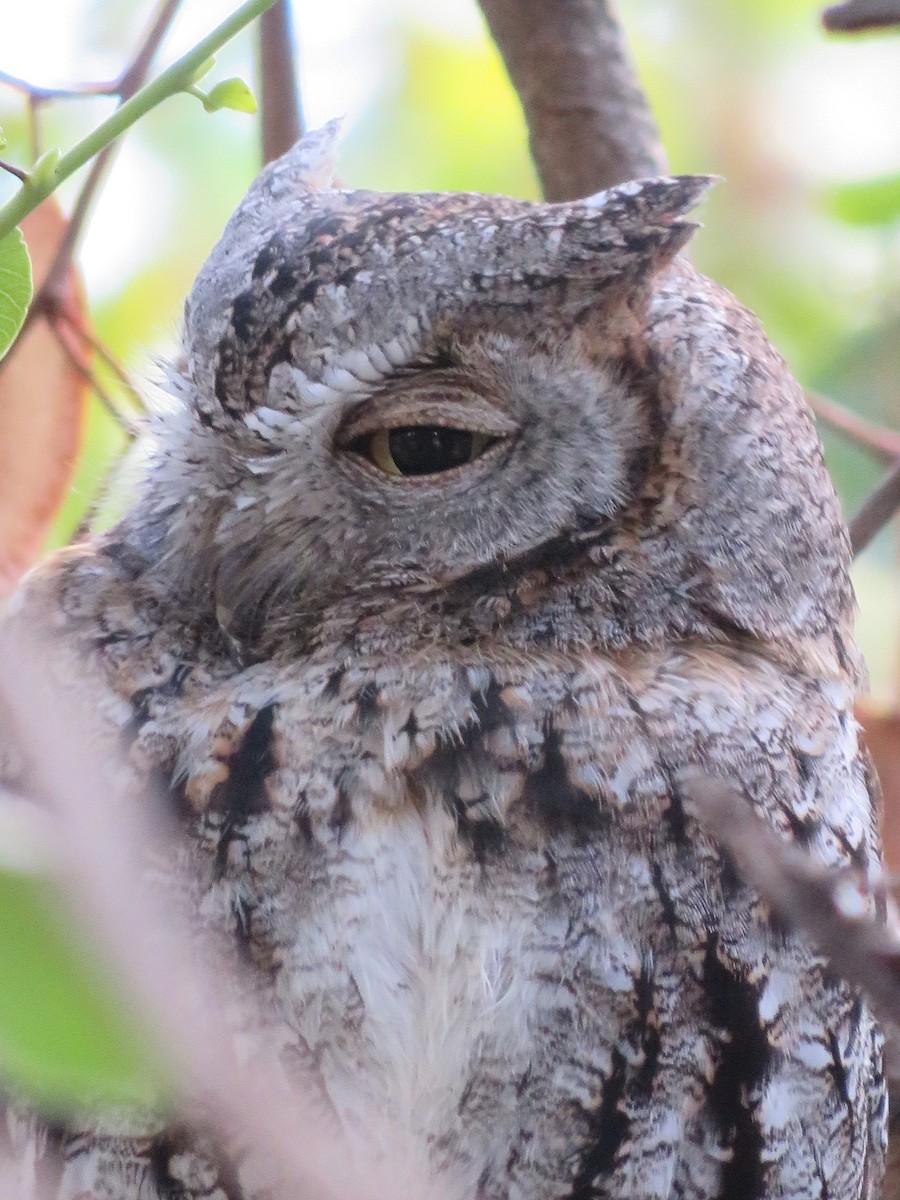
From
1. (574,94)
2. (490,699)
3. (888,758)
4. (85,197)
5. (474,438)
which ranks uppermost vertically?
(85,197)

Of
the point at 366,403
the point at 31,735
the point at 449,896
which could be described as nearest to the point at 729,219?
the point at 366,403

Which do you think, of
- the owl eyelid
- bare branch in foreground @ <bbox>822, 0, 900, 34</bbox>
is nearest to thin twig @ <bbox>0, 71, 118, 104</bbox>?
the owl eyelid

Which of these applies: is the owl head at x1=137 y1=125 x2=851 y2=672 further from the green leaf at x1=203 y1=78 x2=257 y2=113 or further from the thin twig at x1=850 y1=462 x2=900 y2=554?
the thin twig at x1=850 y1=462 x2=900 y2=554

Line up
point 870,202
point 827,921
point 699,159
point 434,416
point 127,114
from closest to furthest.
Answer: point 827,921 → point 127,114 → point 434,416 → point 870,202 → point 699,159

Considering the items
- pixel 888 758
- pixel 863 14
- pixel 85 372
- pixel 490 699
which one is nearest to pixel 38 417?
pixel 85 372

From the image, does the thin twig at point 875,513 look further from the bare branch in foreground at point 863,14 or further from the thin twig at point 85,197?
the thin twig at point 85,197

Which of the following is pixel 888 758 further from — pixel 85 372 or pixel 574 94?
pixel 85 372
